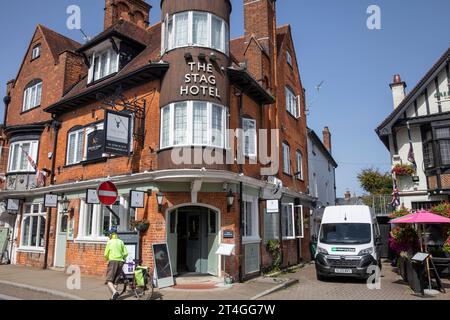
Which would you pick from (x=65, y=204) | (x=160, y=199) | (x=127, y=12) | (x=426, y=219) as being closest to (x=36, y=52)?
(x=127, y=12)

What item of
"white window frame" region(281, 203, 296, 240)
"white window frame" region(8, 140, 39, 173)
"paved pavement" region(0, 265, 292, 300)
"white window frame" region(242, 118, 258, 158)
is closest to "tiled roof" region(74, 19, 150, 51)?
"white window frame" region(8, 140, 39, 173)

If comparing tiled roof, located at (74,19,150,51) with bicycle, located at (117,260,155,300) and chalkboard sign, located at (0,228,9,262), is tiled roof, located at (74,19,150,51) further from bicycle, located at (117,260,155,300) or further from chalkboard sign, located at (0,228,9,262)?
chalkboard sign, located at (0,228,9,262)

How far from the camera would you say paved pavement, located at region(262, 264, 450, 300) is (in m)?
10.3

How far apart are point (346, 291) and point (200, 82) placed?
27.7 ft

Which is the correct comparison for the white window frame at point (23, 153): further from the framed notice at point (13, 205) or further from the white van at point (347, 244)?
the white van at point (347, 244)

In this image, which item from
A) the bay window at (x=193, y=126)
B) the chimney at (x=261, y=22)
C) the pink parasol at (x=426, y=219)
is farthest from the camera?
the chimney at (x=261, y=22)

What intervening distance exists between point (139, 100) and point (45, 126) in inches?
295

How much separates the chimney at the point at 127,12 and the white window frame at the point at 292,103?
967 cm

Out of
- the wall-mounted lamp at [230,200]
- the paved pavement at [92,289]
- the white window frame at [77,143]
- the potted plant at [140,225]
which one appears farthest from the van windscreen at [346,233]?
the white window frame at [77,143]

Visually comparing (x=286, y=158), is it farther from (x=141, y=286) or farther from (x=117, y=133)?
(x=141, y=286)

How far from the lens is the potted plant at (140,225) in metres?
12.4

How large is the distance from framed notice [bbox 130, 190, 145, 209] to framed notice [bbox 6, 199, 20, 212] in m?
10.0
